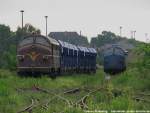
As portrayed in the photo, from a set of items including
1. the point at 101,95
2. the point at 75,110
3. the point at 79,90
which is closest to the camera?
the point at 75,110

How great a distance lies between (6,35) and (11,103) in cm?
5633

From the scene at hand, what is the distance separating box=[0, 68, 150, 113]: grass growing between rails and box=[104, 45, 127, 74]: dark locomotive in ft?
22.5

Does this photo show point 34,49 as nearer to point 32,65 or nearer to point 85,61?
point 32,65

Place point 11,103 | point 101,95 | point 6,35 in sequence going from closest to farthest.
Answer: point 11,103
point 101,95
point 6,35

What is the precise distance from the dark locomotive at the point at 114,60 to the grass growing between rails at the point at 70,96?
6.86 metres

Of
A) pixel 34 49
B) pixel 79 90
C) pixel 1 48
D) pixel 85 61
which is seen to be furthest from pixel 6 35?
pixel 79 90

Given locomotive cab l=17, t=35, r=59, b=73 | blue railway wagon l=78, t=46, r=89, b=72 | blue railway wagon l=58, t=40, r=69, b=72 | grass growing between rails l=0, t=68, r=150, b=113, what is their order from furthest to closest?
blue railway wagon l=78, t=46, r=89, b=72, blue railway wagon l=58, t=40, r=69, b=72, locomotive cab l=17, t=35, r=59, b=73, grass growing between rails l=0, t=68, r=150, b=113

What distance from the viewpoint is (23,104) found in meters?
17.0

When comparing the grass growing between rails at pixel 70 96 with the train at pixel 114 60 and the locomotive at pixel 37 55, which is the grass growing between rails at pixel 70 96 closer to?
the locomotive at pixel 37 55

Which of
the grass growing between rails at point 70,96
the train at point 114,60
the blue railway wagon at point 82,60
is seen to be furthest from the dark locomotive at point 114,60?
the grass growing between rails at point 70,96

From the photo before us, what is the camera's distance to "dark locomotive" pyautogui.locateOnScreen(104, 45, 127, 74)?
37375mm

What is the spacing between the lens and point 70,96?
1969 cm

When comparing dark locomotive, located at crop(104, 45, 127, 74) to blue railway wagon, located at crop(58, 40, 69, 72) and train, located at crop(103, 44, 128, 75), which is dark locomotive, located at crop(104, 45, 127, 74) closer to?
train, located at crop(103, 44, 128, 75)

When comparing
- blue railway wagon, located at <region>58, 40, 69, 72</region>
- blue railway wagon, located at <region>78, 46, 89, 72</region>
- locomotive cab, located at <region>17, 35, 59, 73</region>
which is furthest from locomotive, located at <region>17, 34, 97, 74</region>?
blue railway wagon, located at <region>78, 46, 89, 72</region>
